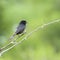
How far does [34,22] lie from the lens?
16953 mm

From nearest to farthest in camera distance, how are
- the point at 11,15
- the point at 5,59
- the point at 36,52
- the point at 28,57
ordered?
the point at 28,57 → the point at 5,59 → the point at 36,52 → the point at 11,15

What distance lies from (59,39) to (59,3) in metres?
1.40

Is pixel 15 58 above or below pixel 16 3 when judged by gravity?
below

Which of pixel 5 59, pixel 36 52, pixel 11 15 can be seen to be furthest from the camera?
pixel 11 15

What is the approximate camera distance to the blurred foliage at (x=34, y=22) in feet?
52.5

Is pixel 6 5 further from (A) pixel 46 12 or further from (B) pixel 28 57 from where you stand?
(B) pixel 28 57

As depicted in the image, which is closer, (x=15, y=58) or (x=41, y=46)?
(x=15, y=58)

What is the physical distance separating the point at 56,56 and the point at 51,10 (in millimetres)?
2636

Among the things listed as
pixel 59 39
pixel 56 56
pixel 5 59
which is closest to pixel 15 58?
pixel 5 59

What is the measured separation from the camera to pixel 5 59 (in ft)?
49.1

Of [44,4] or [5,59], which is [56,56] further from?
[44,4]

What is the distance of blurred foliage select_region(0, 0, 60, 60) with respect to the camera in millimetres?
16014

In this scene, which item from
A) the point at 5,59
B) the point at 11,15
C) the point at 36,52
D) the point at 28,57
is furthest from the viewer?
the point at 11,15

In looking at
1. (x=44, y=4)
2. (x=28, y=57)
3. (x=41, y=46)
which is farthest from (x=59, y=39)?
(x=28, y=57)
